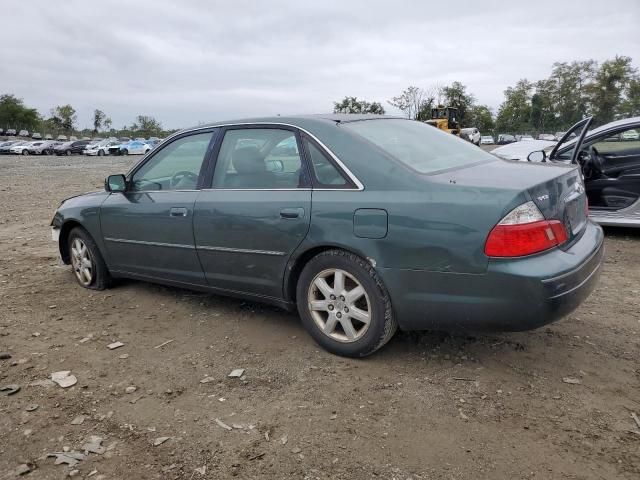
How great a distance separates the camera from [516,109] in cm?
7812

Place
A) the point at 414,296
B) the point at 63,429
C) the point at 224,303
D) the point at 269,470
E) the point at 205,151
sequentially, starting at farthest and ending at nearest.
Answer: the point at 224,303, the point at 205,151, the point at 414,296, the point at 63,429, the point at 269,470

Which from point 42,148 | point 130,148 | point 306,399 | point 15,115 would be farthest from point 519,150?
point 15,115

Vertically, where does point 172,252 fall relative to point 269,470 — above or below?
above

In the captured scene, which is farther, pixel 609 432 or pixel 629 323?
pixel 629 323

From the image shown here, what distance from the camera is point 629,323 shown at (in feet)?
12.9

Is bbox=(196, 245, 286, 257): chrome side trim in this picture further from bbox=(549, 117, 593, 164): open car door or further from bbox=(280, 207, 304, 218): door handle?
bbox=(549, 117, 593, 164): open car door

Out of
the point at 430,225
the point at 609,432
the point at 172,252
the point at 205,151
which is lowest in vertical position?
the point at 609,432

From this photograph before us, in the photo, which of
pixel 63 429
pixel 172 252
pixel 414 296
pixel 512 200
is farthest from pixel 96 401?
pixel 512 200

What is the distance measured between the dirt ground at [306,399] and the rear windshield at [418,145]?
1.19m

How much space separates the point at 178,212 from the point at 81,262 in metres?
1.67

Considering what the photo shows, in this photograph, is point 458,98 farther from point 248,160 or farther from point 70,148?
point 248,160

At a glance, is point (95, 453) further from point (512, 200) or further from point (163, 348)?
point (512, 200)

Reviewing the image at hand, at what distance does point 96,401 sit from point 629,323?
3640 millimetres

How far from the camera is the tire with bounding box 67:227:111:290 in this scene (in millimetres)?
5031
